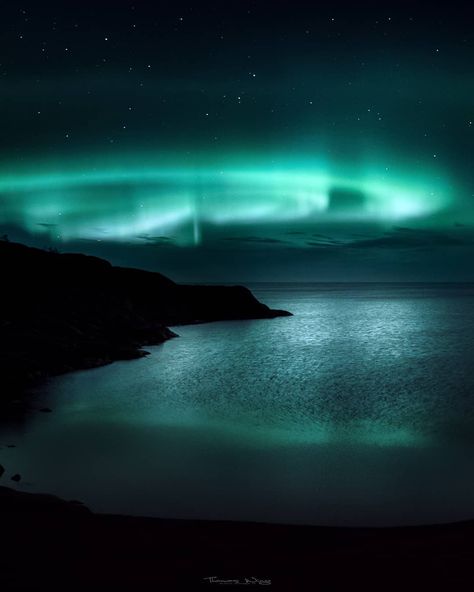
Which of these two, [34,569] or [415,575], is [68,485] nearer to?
[34,569]

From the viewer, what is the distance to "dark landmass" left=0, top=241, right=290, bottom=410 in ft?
118

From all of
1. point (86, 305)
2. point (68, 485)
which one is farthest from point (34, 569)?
point (86, 305)

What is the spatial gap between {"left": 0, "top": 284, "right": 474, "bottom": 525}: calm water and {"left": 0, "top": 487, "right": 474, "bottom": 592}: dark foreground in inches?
65.9

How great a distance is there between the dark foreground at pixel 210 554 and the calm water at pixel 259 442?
1.67 m

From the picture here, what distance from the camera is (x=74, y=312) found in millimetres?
52156

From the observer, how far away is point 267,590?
7.93m

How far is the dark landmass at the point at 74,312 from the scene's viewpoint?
36031mm
